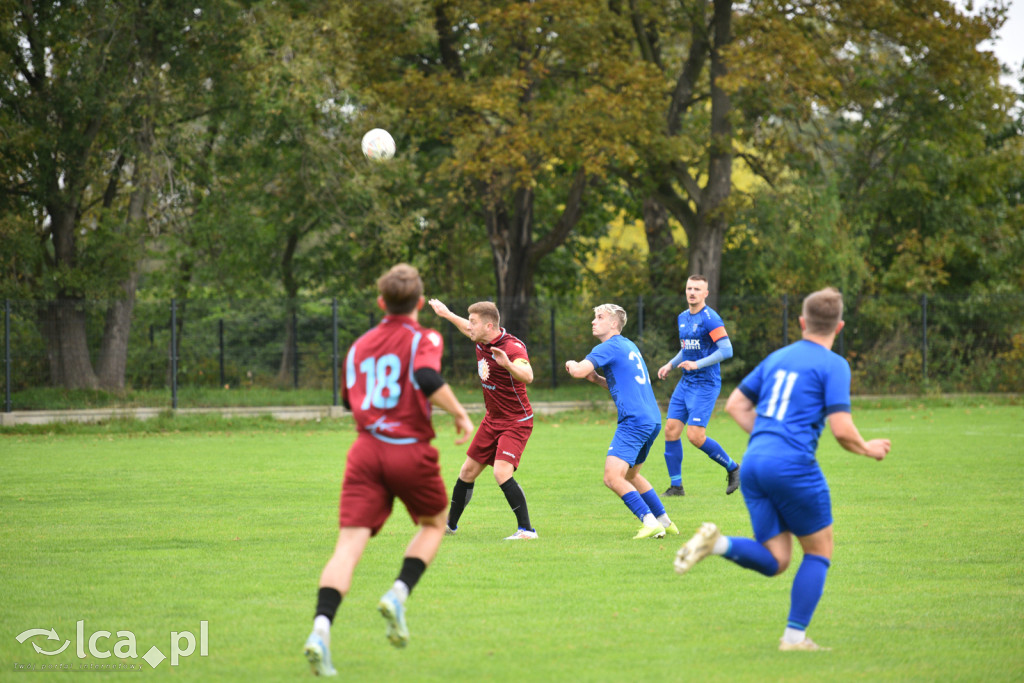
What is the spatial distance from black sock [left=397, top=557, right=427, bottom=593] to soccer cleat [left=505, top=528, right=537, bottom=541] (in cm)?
336

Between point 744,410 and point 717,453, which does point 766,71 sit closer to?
point 717,453

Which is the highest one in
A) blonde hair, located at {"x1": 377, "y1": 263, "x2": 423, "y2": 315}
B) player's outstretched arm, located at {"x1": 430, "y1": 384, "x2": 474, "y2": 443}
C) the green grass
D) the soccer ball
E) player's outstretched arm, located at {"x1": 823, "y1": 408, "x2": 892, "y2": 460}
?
the soccer ball

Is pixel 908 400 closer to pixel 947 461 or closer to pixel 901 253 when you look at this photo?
pixel 901 253

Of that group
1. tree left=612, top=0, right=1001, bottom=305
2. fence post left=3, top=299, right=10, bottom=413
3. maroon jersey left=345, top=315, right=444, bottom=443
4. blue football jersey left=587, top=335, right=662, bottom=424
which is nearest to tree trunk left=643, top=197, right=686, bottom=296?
tree left=612, top=0, right=1001, bottom=305

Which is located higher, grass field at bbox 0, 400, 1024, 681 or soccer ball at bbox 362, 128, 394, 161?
soccer ball at bbox 362, 128, 394, 161

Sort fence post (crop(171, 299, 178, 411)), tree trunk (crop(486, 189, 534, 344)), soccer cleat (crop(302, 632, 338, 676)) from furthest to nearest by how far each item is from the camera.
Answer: tree trunk (crop(486, 189, 534, 344))
fence post (crop(171, 299, 178, 411))
soccer cleat (crop(302, 632, 338, 676))

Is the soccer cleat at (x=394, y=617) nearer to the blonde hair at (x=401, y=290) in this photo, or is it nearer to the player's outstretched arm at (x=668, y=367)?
the blonde hair at (x=401, y=290)

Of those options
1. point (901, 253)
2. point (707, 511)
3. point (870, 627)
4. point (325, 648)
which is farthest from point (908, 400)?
point (325, 648)

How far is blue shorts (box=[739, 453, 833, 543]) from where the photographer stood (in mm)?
5191

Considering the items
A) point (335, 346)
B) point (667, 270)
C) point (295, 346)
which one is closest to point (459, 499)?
point (335, 346)

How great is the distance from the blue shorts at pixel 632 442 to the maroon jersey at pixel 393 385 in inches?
145

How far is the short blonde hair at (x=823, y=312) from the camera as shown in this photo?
5.28m

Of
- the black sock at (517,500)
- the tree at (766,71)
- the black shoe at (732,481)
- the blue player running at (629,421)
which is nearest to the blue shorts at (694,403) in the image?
the black shoe at (732,481)

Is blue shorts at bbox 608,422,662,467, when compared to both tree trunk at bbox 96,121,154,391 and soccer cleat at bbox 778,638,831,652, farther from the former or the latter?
tree trunk at bbox 96,121,154,391
